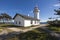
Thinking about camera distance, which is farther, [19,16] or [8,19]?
[8,19]

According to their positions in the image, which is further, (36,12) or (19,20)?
(36,12)

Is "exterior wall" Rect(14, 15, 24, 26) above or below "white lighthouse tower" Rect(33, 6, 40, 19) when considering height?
below

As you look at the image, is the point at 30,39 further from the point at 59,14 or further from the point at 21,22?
the point at 21,22

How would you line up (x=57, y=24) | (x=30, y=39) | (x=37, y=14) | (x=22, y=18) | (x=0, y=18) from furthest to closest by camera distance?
(x=0, y=18), (x=37, y=14), (x=22, y=18), (x=57, y=24), (x=30, y=39)

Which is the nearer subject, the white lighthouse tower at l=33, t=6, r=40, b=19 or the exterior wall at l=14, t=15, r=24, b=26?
the exterior wall at l=14, t=15, r=24, b=26

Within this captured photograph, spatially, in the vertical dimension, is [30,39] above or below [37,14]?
below

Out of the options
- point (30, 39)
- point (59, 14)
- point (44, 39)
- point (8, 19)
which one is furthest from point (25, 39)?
point (8, 19)

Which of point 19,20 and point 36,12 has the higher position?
point 36,12

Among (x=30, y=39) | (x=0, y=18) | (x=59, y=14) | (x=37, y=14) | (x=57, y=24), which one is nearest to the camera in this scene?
(x=30, y=39)

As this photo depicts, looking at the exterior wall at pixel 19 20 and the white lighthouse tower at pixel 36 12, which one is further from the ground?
the white lighthouse tower at pixel 36 12

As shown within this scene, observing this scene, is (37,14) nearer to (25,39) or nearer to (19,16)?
(19,16)

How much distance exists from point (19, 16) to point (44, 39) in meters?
21.2

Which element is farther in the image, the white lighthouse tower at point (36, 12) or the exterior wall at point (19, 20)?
the white lighthouse tower at point (36, 12)

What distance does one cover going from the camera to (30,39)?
1376 cm
